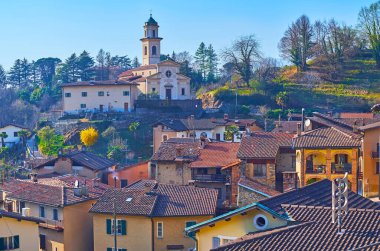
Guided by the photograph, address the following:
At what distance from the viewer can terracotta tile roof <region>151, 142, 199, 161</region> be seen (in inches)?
1752

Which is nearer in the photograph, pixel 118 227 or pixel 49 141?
pixel 118 227

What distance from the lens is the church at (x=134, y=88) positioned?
79125 mm

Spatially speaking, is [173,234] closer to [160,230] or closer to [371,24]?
[160,230]

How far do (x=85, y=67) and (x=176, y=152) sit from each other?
6338 cm

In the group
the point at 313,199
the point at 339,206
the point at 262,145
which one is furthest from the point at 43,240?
the point at 339,206

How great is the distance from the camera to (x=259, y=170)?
39188 mm

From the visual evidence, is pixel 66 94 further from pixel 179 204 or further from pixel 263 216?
pixel 263 216

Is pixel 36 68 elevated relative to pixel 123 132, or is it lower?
elevated

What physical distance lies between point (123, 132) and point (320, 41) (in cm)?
3595

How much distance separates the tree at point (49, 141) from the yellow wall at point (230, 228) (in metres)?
47.1

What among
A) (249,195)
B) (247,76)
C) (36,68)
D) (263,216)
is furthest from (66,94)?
(263,216)

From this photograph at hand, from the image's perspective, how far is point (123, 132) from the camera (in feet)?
237

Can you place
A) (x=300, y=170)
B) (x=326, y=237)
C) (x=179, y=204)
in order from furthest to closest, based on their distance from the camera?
(x=300, y=170), (x=179, y=204), (x=326, y=237)

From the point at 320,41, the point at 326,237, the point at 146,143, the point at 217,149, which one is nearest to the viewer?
the point at 326,237
